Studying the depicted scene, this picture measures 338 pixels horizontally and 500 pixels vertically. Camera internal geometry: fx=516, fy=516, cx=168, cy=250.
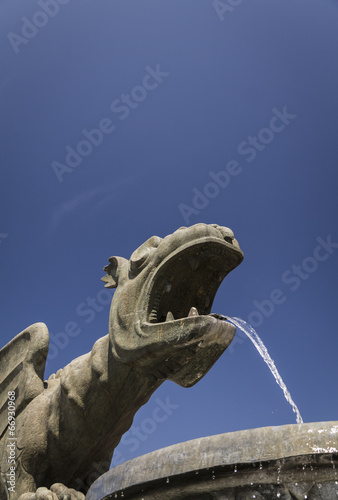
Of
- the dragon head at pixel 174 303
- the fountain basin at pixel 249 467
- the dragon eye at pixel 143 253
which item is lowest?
the fountain basin at pixel 249 467

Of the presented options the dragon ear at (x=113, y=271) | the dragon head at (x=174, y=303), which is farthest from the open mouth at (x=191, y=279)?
the dragon ear at (x=113, y=271)

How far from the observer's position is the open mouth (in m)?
4.12

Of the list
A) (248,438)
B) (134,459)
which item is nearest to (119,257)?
(134,459)

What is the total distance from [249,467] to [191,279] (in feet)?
7.78

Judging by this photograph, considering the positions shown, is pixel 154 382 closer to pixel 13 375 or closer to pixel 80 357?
pixel 80 357

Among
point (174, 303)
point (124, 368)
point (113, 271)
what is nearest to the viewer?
point (124, 368)

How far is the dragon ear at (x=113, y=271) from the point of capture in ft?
15.1

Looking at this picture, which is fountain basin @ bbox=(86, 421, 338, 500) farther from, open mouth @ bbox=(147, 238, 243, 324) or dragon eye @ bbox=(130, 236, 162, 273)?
dragon eye @ bbox=(130, 236, 162, 273)

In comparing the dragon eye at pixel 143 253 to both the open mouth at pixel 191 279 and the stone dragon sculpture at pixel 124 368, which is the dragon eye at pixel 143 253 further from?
the open mouth at pixel 191 279

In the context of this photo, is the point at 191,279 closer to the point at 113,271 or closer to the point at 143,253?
the point at 143,253

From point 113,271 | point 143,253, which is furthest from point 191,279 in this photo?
point 113,271

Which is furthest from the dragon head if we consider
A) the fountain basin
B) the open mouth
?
the fountain basin

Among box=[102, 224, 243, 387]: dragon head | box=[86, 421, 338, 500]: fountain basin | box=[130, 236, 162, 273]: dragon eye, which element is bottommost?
box=[86, 421, 338, 500]: fountain basin

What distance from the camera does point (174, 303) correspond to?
14.2 ft
